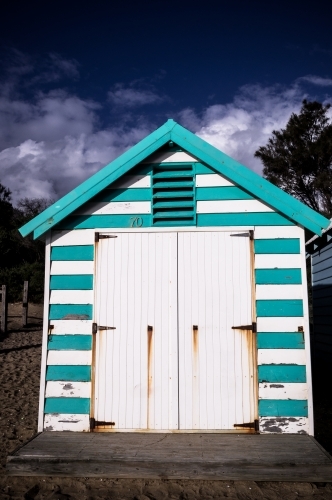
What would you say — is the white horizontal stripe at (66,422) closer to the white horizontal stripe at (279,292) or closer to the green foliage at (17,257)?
the white horizontal stripe at (279,292)

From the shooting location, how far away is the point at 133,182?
479 cm

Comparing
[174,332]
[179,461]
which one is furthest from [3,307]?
[179,461]

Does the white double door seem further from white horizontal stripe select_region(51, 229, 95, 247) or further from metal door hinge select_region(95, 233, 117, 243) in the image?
white horizontal stripe select_region(51, 229, 95, 247)

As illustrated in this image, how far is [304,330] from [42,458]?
3.08m

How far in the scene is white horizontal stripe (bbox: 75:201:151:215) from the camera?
4754 millimetres

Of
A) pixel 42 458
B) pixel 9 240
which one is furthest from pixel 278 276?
pixel 9 240

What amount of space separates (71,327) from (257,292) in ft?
7.45

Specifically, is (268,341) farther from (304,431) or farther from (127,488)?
(127,488)

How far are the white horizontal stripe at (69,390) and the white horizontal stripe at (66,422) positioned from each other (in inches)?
8.5

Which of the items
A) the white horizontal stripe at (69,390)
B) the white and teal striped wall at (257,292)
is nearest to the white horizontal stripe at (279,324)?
the white and teal striped wall at (257,292)

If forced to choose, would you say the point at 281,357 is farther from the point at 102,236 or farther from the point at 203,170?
the point at 102,236

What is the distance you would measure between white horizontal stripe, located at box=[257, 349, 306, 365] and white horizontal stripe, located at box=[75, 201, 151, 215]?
2.19 meters

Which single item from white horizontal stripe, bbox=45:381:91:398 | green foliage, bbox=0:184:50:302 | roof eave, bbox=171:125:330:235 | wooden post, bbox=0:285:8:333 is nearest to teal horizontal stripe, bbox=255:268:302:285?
roof eave, bbox=171:125:330:235

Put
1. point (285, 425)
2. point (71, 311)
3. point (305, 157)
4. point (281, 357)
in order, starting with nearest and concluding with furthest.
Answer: point (285, 425) < point (281, 357) < point (71, 311) < point (305, 157)
